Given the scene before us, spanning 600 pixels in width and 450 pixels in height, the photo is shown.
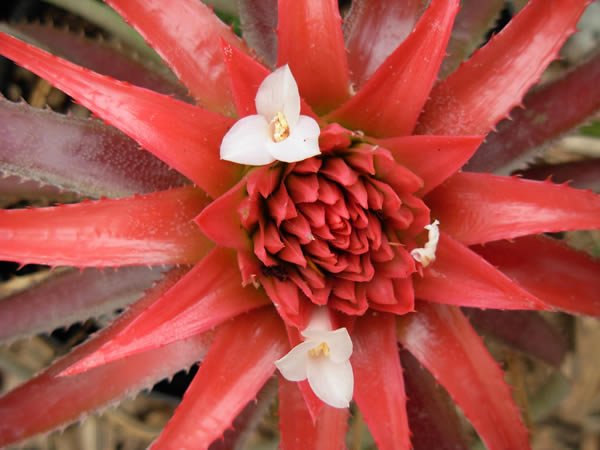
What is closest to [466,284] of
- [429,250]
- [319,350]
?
[429,250]

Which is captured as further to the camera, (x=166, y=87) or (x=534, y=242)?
(x=166, y=87)

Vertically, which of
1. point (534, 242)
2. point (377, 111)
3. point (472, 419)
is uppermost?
point (377, 111)

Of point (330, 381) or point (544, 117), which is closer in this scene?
point (330, 381)

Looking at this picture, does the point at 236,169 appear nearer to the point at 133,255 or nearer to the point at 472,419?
the point at 133,255

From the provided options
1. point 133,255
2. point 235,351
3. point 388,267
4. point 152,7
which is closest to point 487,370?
point 388,267

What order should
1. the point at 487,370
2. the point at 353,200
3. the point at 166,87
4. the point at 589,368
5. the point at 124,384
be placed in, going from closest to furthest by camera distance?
1. the point at 353,200
2. the point at 487,370
3. the point at 124,384
4. the point at 166,87
5. the point at 589,368

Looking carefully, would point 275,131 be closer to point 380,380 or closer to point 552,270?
point 380,380

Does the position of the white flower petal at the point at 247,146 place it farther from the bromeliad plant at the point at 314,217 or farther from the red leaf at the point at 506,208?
the red leaf at the point at 506,208
